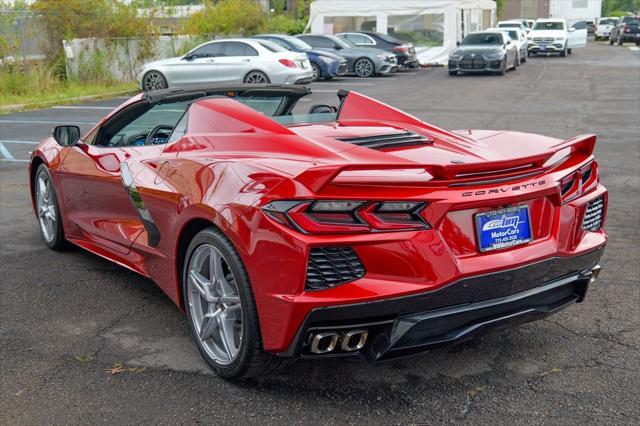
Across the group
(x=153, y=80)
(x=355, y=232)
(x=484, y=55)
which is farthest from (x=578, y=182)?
(x=484, y=55)

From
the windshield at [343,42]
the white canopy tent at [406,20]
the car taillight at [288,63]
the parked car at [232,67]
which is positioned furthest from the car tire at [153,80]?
the white canopy tent at [406,20]

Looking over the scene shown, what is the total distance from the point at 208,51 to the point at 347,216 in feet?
65.6

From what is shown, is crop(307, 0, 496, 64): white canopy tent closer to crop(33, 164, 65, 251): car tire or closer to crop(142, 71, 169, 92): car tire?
crop(142, 71, 169, 92): car tire

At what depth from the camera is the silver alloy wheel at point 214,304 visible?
3.69 metres

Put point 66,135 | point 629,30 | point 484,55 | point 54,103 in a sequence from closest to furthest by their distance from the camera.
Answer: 1. point 66,135
2. point 54,103
3. point 484,55
4. point 629,30

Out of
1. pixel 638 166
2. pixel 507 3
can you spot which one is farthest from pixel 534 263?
pixel 507 3

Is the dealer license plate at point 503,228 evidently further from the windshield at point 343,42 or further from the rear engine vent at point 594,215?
the windshield at point 343,42

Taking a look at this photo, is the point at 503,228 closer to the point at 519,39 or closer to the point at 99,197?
the point at 99,197

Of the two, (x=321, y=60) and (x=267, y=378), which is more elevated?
(x=267, y=378)

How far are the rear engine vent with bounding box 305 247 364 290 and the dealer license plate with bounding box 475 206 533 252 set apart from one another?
0.58 metres

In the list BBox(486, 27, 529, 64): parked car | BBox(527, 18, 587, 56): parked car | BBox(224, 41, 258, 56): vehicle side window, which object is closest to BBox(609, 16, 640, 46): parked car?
BBox(527, 18, 587, 56): parked car

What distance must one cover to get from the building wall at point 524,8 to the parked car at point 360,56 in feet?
262

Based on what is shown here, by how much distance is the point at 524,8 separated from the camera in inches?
4090

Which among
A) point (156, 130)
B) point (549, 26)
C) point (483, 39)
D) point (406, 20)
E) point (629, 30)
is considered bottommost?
point (629, 30)
